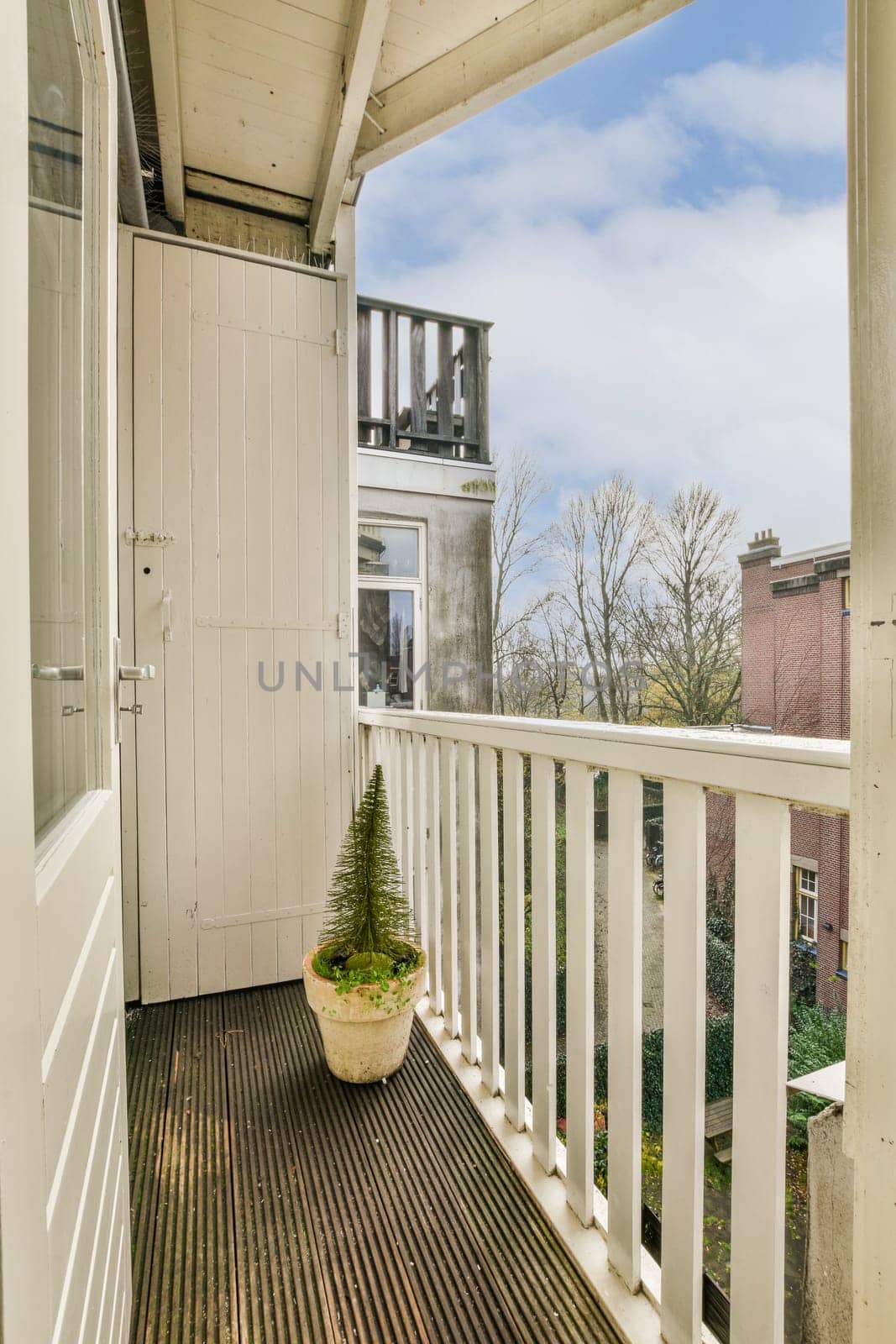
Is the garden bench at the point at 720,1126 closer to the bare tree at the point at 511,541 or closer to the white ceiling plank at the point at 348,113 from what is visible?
the bare tree at the point at 511,541

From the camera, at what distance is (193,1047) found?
6.03 ft

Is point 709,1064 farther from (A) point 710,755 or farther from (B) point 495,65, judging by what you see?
(B) point 495,65

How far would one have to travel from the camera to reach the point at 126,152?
1.73m

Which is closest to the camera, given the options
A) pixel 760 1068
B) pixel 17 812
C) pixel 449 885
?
pixel 17 812

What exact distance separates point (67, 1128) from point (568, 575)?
189cm

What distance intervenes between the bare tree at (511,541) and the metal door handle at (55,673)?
1.70 meters

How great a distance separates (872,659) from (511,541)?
6.97ft

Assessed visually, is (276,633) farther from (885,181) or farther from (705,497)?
(885,181)

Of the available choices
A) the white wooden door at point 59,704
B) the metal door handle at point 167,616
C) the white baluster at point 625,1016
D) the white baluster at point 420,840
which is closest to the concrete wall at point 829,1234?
the white baluster at point 625,1016

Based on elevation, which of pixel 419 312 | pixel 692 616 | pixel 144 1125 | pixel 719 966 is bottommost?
pixel 144 1125

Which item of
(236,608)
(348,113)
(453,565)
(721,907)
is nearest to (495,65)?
(348,113)

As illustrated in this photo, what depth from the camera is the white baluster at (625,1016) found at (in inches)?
40.4

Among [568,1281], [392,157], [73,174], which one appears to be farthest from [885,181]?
[392,157]

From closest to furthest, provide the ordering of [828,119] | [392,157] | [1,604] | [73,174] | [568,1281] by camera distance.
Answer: [1,604] → [73,174] → [828,119] → [568,1281] → [392,157]
